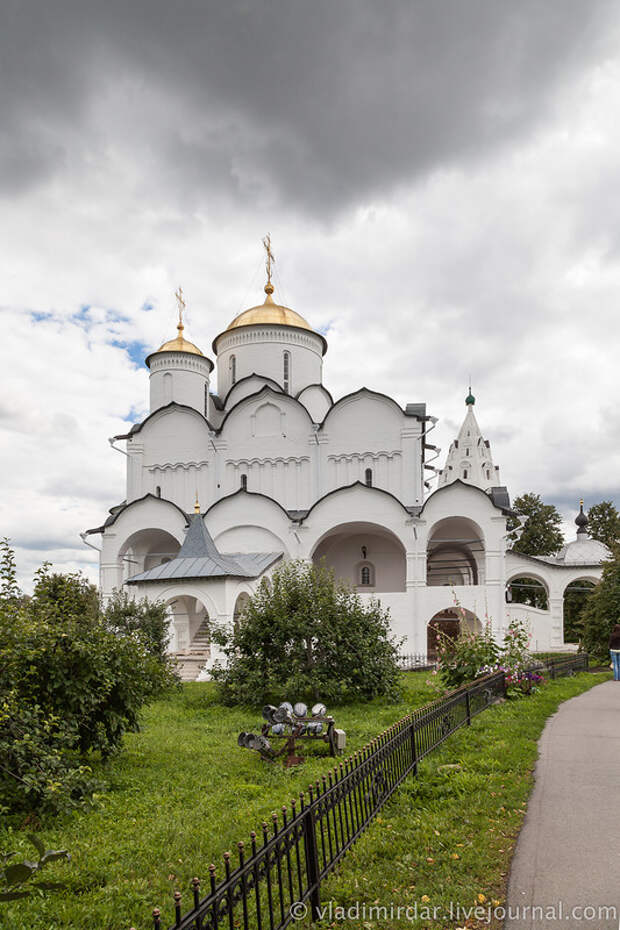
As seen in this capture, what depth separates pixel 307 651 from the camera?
40.3ft

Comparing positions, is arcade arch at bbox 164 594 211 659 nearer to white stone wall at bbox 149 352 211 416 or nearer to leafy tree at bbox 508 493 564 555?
white stone wall at bbox 149 352 211 416

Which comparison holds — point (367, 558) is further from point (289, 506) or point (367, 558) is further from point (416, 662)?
point (416, 662)

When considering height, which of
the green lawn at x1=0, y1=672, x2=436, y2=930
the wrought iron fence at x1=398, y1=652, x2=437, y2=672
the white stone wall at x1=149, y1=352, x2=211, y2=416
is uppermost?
the white stone wall at x1=149, y1=352, x2=211, y2=416

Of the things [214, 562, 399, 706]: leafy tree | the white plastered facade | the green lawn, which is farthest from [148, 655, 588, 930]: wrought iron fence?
the white plastered facade

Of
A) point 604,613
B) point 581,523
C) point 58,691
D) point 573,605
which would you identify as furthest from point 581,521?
point 58,691

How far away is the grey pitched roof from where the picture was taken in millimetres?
19250

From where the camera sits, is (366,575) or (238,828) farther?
(366,575)

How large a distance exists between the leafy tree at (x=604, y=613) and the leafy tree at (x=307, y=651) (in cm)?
939

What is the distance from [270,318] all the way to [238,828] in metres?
26.5

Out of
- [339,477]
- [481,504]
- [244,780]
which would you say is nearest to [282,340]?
[339,477]

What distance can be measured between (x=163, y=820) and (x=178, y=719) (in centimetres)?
591

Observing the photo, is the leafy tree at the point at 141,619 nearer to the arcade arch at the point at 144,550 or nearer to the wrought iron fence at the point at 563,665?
the arcade arch at the point at 144,550

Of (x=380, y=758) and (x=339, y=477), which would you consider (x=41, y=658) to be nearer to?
(x=380, y=758)

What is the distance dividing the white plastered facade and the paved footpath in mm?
14385
